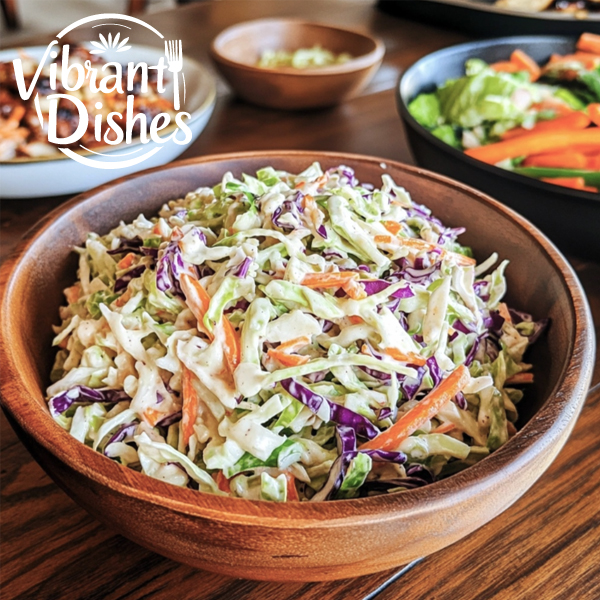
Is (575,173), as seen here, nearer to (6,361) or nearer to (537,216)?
(537,216)

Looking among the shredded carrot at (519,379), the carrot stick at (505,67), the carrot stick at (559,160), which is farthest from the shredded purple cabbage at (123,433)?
the carrot stick at (505,67)

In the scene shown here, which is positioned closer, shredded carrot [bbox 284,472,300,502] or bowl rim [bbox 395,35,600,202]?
shredded carrot [bbox 284,472,300,502]

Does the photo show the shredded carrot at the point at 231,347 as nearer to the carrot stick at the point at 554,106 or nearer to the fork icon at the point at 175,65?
the fork icon at the point at 175,65

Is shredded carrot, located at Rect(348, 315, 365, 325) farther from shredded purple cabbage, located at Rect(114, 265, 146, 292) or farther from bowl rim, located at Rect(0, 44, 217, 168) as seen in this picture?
bowl rim, located at Rect(0, 44, 217, 168)

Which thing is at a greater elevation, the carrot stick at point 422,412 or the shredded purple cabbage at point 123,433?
the carrot stick at point 422,412

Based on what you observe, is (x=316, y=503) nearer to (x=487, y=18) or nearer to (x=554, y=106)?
(x=554, y=106)

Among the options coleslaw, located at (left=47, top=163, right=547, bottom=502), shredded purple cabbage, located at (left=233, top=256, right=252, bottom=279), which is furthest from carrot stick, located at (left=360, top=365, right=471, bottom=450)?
shredded purple cabbage, located at (left=233, top=256, right=252, bottom=279)
